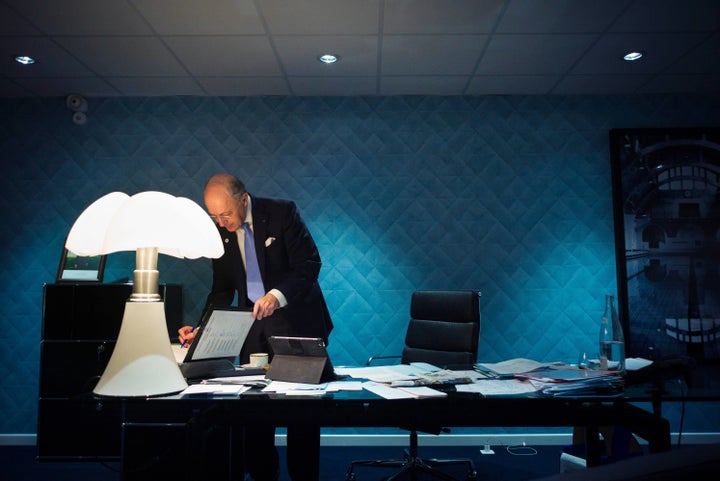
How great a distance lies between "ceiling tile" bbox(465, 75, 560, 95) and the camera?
374cm

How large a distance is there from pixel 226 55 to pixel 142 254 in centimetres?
213

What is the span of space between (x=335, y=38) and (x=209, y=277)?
199 cm

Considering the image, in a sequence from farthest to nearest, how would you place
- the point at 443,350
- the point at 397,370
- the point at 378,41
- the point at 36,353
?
the point at 36,353
the point at 378,41
the point at 443,350
the point at 397,370

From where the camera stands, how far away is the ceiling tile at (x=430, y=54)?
10.4 feet

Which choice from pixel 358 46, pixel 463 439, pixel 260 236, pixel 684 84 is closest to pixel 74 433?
pixel 260 236

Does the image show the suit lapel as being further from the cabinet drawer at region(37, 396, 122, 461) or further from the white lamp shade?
the cabinet drawer at region(37, 396, 122, 461)

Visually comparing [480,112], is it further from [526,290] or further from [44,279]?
[44,279]

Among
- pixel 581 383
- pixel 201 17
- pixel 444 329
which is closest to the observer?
pixel 581 383

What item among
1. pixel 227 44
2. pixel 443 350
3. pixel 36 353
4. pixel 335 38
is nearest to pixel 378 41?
pixel 335 38

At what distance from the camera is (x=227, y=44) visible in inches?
126

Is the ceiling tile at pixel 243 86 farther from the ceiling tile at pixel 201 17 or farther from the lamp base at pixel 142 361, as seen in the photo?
the lamp base at pixel 142 361

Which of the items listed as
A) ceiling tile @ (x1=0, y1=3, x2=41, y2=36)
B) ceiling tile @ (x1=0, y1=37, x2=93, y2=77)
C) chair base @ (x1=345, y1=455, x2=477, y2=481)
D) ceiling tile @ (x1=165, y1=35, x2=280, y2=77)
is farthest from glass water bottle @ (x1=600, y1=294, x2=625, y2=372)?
ceiling tile @ (x1=0, y1=37, x2=93, y2=77)

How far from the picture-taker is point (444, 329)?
118 inches

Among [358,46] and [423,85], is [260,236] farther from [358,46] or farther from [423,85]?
[423,85]
